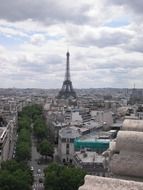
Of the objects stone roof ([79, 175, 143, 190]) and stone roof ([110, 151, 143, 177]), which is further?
stone roof ([110, 151, 143, 177])

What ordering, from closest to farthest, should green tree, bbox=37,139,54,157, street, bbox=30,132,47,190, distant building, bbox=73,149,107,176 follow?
distant building, bbox=73,149,107,176 → street, bbox=30,132,47,190 → green tree, bbox=37,139,54,157

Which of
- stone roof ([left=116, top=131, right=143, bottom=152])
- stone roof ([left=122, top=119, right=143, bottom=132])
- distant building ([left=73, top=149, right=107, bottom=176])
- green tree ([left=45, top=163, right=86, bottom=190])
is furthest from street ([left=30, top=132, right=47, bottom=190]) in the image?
stone roof ([left=116, top=131, right=143, bottom=152])

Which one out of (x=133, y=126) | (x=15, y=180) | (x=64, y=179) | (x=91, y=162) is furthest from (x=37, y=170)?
(x=133, y=126)

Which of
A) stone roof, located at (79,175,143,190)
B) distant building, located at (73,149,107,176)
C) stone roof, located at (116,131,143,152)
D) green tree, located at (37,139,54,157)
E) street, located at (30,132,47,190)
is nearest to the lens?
stone roof, located at (79,175,143,190)

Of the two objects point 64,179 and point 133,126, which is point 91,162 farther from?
point 133,126

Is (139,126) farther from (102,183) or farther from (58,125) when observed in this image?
(58,125)

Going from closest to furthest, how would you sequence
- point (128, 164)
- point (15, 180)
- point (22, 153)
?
point (128, 164) → point (15, 180) → point (22, 153)

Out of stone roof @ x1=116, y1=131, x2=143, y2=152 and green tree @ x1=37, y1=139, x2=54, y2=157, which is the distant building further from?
stone roof @ x1=116, y1=131, x2=143, y2=152

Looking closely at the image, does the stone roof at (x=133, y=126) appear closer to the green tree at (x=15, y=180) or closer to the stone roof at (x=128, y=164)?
the stone roof at (x=128, y=164)

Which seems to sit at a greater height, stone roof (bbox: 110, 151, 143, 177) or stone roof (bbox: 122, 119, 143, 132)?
stone roof (bbox: 122, 119, 143, 132)
